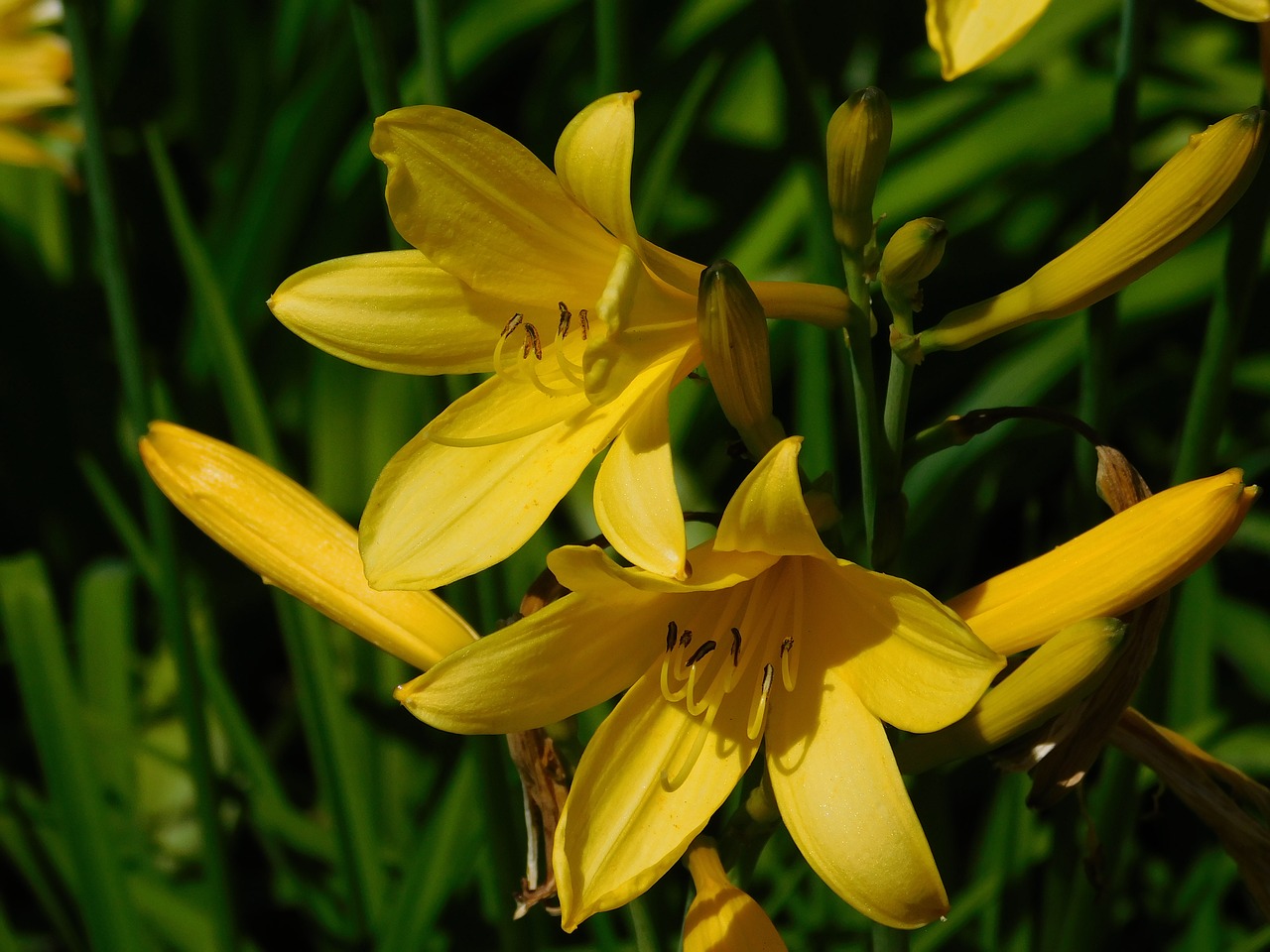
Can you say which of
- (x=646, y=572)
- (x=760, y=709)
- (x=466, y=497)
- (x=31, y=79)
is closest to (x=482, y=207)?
(x=466, y=497)

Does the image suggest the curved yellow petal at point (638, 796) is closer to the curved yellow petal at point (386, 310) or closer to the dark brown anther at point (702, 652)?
the dark brown anther at point (702, 652)

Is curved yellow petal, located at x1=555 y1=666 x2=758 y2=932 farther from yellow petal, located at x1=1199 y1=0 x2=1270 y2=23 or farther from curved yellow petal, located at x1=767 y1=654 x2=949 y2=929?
yellow petal, located at x1=1199 y1=0 x2=1270 y2=23

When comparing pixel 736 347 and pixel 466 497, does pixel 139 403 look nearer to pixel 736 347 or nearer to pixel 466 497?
pixel 466 497

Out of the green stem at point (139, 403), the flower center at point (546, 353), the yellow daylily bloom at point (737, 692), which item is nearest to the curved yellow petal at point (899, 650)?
the yellow daylily bloom at point (737, 692)

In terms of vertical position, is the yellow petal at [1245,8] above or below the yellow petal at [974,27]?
above

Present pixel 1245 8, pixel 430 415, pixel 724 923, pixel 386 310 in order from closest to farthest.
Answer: pixel 1245 8
pixel 724 923
pixel 386 310
pixel 430 415
